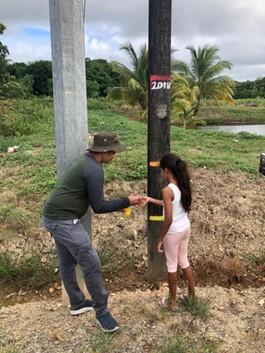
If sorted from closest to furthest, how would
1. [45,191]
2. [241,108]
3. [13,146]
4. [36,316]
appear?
[36,316] < [45,191] < [13,146] < [241,108]

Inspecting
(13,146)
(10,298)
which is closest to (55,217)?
(10,298)

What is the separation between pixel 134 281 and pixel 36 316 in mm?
1091

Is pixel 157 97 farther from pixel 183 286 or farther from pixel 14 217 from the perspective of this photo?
pixel 14 217

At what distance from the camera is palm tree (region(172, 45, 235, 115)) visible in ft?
93.1

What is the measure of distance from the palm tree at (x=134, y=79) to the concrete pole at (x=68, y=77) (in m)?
22.4

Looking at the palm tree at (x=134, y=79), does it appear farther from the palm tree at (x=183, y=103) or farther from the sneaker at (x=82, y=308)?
the sneaker at (x=82, y=308)

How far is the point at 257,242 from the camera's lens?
478 centimetres

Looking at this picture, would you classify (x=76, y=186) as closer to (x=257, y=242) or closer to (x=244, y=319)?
(x=244, y=319)

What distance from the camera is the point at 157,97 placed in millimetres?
3484

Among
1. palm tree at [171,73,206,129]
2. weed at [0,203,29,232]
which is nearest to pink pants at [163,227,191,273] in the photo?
weed at [0,203,29,232]

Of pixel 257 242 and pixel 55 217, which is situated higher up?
pixel 55 217

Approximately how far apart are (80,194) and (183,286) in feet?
5.19

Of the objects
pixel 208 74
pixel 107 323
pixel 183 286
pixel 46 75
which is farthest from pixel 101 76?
pixel 107 323

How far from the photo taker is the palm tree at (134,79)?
25.6 metres
